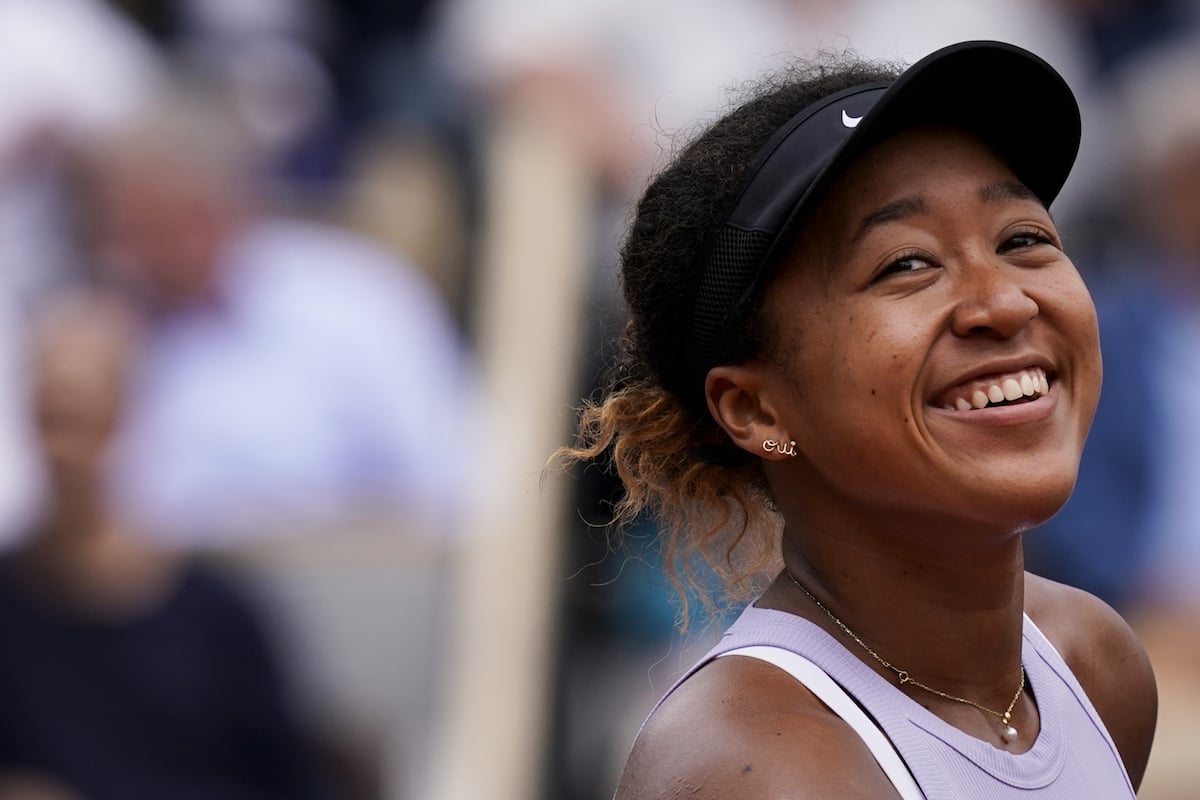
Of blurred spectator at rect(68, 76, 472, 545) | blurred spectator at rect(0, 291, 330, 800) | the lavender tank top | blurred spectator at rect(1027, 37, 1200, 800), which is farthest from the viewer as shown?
Result: blurred spectator at rect(68, 76, 472, 545)

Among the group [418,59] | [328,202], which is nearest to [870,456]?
[328,202]

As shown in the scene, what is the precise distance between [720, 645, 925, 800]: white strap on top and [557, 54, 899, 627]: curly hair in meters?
0.33

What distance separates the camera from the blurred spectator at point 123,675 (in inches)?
144

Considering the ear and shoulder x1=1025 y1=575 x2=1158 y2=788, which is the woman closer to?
the ear

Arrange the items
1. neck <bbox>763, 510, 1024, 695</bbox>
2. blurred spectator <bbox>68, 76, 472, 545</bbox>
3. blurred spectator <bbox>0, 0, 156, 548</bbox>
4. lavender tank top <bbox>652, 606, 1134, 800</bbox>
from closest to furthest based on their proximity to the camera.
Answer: lavender tank top <bbox>652, 606, 1134, 800</bbox> → neck <bbox>763, 510, 1024, 695</bbox> → blurred spectator <bbox>68, 76, 472, 545</bbox> → blurred spectator <bbox>0, 0, 156, 548</bbox>

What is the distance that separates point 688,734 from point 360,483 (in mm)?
3021

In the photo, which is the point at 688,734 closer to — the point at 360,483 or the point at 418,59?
the point at 360,483

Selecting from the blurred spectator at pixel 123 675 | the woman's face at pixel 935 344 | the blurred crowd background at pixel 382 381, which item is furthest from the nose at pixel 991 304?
the blurred spectator at pixel 123 675

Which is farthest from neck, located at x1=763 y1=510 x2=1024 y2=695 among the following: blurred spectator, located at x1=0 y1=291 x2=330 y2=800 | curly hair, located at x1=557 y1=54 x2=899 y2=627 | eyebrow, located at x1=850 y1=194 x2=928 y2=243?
blurred spectator, located at x1=0 y1=291 x2=330 y2=800

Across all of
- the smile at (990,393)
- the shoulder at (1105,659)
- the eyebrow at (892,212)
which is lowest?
the shoulder at (1105,659)

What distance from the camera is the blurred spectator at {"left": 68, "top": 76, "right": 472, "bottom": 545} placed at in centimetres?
438

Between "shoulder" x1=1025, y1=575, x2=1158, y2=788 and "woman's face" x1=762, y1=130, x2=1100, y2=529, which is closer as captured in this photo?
"woman's face" x1=762, y1=130, x2=1100, y2=529

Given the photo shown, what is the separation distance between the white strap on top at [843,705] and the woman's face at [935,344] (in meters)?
0.19

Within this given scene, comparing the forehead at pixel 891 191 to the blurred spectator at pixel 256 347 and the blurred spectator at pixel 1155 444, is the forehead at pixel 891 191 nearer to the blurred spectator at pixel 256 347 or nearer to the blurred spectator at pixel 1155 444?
the blurred spectator at pixel 1155 444
